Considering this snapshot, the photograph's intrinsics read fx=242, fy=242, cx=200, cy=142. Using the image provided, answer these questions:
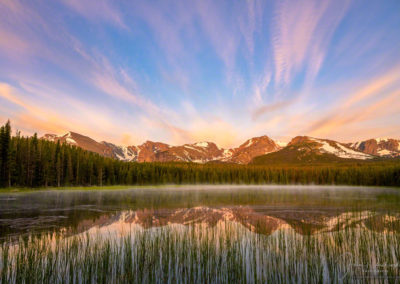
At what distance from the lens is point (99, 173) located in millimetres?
101812

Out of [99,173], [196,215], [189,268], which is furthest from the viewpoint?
[99,173]

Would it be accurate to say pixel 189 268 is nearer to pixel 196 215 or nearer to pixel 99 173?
pixel 196 215

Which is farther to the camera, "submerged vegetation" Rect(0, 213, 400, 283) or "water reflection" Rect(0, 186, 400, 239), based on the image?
"water reflection" Rect(0, 186, 400, 239)

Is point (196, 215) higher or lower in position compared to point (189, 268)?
lower

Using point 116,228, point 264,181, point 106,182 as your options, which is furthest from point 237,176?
point 116,228

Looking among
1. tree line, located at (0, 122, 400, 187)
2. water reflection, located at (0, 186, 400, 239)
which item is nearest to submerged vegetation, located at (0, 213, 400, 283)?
water reflection, located at (0, 186, 400, 239)

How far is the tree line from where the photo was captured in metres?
73.1

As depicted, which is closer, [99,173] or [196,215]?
[196,215]

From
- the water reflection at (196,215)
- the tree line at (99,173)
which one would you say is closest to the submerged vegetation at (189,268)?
the water reflection at (196,215)

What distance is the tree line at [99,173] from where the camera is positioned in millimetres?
73125

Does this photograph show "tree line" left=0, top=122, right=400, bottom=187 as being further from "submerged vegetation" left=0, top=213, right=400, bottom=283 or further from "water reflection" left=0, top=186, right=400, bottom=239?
"submerged vegetation" left=0, top=213, right=400, bottom=283

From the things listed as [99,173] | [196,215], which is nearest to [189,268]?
[196,215]

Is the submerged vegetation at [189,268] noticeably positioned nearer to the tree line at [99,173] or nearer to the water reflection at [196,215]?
the water reflection at [196,215]

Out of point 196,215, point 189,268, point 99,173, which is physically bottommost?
point 196,215
